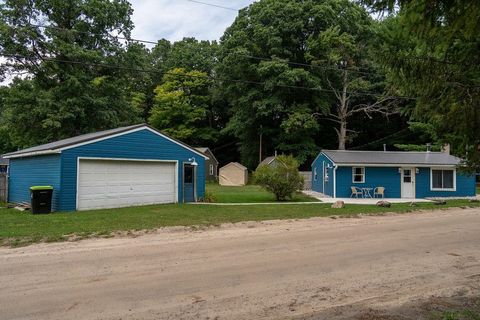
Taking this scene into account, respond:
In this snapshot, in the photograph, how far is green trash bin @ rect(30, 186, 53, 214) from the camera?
1505 cm

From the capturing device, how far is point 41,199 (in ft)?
49.9

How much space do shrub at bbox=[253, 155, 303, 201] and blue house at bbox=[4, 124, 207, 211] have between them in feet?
10.8

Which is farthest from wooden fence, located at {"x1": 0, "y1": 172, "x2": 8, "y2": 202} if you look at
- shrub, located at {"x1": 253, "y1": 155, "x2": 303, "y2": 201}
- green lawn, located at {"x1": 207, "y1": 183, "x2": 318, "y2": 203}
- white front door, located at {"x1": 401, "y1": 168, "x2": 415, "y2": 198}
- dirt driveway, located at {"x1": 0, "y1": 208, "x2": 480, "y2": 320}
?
white front door, located at {"x1": 401, "y1": 168, "x2": 415, "y2": 198}

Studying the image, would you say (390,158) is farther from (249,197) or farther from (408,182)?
(249,197)

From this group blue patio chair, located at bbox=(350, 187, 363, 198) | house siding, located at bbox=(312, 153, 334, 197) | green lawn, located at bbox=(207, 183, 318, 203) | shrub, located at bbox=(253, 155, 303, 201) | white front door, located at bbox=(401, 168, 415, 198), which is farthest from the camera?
house siding, located at bbox=(312, 153, 334, 197)

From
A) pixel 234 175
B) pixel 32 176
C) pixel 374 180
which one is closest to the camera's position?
pixel 32 176

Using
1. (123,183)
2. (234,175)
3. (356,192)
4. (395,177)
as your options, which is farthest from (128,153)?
(234,175)

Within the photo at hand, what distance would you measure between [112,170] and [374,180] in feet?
50.3

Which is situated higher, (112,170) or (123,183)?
(112,170)

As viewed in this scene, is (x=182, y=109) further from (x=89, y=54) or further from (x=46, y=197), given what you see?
(x=46, y=197)

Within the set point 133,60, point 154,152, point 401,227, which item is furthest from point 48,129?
point 401,227

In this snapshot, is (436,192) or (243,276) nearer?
(243,276)

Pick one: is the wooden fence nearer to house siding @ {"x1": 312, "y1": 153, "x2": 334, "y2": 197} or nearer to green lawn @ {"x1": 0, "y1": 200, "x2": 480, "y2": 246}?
green lawn @ {"x1": 0, "y1": 200, "x2": 480, "y2": 246}

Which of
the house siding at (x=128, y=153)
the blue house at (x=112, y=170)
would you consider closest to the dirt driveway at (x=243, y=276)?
the house siding at (x=128, y=153)
